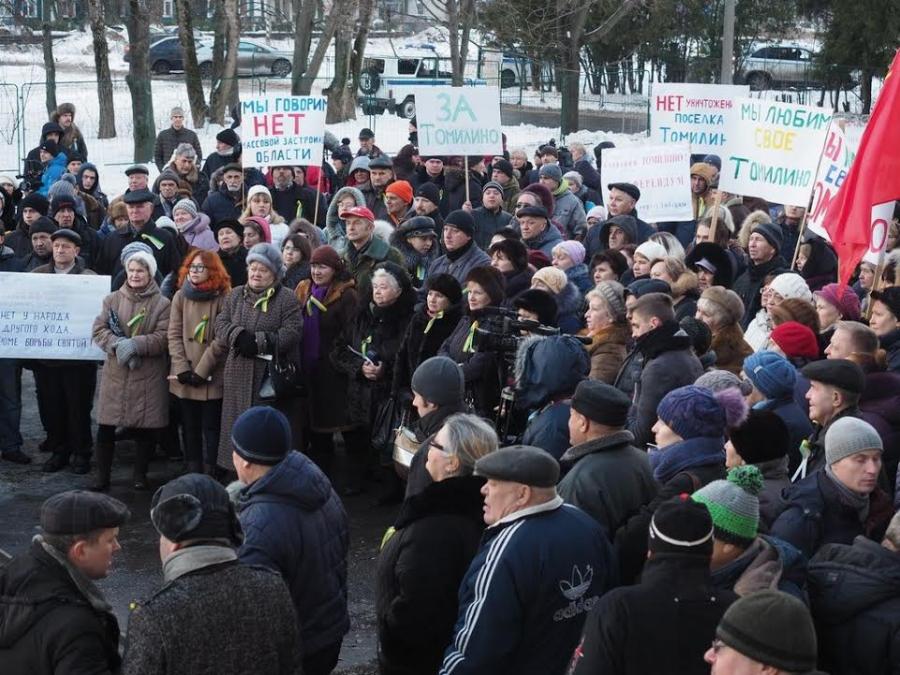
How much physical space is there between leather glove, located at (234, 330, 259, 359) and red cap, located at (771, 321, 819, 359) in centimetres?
355

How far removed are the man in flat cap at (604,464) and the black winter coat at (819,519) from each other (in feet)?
1.76

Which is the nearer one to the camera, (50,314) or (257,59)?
(50,314)

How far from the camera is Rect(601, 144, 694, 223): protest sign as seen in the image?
11977 mm

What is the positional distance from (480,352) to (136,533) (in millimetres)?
2589

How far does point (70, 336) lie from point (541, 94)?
3036 cm

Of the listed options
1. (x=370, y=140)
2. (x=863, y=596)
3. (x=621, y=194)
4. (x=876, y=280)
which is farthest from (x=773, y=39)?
(x=863, y=596)

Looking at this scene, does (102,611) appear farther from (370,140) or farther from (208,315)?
(370,140)

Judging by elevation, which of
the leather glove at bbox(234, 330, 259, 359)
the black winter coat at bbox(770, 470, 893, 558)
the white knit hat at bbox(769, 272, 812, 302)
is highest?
the white knit hat at bbox(769, 272, 812, 302)

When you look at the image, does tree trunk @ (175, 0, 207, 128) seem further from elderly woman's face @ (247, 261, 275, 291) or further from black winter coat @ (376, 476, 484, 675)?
black winter coat @ (376, 476, 484, 675)

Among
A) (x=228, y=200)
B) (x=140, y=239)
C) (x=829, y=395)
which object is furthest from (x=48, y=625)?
(x=228, y=200)

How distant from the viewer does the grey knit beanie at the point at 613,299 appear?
7930mm

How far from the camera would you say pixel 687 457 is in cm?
552

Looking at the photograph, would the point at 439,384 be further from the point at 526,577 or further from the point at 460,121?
the point at 460,121

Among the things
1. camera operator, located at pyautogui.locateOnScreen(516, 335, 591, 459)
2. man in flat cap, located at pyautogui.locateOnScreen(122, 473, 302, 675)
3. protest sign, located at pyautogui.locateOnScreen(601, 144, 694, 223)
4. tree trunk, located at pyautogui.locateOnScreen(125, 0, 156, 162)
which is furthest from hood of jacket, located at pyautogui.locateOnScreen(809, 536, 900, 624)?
tree trunk, located at pyautogui.locateOnScreen(125, 0, 156, 162)
